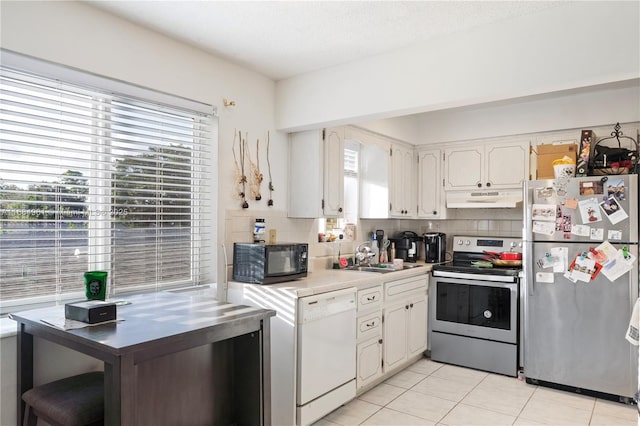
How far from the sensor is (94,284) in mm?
2268

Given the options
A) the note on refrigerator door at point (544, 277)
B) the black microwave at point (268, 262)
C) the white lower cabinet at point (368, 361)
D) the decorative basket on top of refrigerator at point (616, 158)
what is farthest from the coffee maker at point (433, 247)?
the black microwave at point (268, 262)

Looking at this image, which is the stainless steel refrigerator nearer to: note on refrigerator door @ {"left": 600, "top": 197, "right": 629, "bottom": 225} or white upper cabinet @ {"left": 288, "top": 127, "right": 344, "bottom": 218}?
note on refrigerator door @ {"left": 600, "top": 197, "right": 629, "bottom": 225}

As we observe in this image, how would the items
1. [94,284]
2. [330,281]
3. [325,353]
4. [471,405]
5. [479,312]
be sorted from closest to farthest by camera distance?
[94,284]
[325,353]
[330,281]
[471,405]
[479,312]

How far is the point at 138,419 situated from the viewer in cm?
197

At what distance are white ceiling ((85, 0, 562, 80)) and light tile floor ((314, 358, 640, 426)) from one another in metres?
2.49

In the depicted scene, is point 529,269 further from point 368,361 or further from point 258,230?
point 258,230

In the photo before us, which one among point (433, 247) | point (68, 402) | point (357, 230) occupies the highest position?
point (357, 230)

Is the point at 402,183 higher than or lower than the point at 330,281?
higher

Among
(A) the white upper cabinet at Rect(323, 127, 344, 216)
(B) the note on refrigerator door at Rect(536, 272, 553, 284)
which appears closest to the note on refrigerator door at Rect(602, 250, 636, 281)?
(B) the note on refrigerator door at Rect(536, 272, 553, 284)

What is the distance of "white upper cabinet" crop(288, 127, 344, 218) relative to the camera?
3.56 m

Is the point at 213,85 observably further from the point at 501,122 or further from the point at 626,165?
the point at 626,165

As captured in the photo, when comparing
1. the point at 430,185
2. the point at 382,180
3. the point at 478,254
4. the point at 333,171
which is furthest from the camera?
the point at 430,185

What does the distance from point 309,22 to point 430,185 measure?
8.77ft

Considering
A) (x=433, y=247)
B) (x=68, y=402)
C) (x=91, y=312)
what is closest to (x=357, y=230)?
(x=433, y=247)
